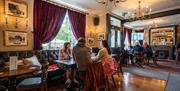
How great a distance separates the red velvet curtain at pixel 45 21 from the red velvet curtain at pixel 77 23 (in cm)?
54

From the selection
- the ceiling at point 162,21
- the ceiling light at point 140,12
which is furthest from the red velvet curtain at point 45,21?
the ceiling at point 162,21

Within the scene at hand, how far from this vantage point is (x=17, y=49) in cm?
386

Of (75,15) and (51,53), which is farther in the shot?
(75,15)

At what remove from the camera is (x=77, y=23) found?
5.79 meters

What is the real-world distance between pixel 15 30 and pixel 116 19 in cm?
545

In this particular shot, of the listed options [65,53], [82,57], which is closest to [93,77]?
[82,57]

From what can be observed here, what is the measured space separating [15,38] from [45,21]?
1100mm

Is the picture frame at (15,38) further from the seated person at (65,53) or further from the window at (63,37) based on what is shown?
the seated person at (65,53)

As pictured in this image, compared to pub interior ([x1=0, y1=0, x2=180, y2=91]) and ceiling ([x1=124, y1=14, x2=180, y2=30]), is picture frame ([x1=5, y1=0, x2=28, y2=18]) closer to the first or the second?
pub interior ([x1=0, y1=0, x2=180, y2=91])

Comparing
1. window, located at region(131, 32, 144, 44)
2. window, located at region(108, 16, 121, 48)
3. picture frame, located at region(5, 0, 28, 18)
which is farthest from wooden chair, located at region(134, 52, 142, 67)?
picture frame, located at region(5, 0, 28, 18)

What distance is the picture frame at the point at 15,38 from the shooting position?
3.62 meters

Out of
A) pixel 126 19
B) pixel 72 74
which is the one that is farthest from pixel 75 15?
pixel 126 19

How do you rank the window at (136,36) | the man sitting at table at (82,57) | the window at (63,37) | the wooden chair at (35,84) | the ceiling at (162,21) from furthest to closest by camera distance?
1. the window at (136,36)
2. the ceiling at (162,21)
3. the window at (63,37)
4. the man sitting at table at (82,57)
5. the wooden chair at (35,84)

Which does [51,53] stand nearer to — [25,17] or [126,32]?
[25,17]
